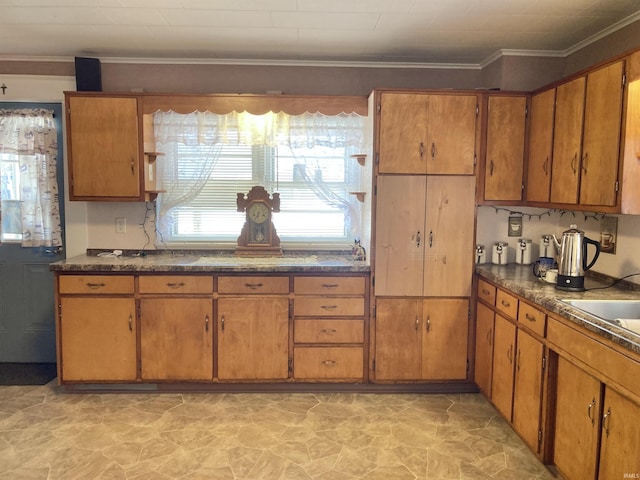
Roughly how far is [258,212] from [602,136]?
2.35 m

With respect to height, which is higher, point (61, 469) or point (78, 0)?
point (78, 0)

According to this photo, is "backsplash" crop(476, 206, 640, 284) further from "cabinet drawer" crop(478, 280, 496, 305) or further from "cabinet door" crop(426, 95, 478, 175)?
"cabinet door" crop(426, 95, 478, 175)

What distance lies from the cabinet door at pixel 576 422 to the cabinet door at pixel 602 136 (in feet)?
2.96

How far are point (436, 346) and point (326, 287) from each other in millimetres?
903

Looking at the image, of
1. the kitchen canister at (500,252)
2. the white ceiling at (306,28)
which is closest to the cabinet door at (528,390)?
the kitchen canister at (500,252)

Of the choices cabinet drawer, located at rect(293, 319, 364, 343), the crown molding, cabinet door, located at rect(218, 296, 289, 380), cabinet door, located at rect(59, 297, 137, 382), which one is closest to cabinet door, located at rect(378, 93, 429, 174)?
the crown molding

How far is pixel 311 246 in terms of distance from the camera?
3.85m

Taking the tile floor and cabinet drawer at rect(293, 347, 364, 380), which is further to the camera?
cabinet drawer at rect(293, 347, 364, 380)

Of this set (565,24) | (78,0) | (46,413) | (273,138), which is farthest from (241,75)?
(46,413)

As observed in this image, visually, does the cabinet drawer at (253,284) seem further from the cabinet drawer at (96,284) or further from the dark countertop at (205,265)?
the cabinet drawer at (96,284)

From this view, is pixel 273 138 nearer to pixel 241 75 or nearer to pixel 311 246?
pixel 241 75

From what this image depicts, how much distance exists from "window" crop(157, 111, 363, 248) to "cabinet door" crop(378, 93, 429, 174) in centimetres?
50

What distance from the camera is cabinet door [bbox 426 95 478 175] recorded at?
126 inches

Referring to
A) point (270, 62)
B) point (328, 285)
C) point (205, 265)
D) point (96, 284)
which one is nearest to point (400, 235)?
point (328, 285)
